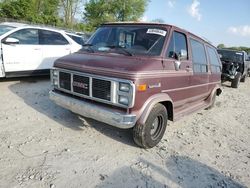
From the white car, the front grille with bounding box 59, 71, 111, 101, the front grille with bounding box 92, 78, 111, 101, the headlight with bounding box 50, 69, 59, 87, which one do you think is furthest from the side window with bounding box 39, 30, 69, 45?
the front grille with bounding box 92, 78, 111, 101

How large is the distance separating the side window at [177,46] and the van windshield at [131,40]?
8.6 inches

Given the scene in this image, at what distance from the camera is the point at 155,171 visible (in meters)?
3.68

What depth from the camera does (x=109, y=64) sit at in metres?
3.88

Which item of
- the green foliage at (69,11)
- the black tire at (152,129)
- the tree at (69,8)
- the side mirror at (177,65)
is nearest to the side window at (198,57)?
the side mirror at (177,65)

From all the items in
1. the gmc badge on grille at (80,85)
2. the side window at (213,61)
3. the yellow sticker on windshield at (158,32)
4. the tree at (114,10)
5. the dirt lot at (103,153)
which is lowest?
the dirt lot at (103,153)

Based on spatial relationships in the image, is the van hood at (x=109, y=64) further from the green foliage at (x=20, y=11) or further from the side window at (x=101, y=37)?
the green foliage at (x=20, y=11)

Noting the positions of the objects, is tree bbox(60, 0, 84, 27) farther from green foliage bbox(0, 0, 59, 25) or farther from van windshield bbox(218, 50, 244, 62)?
van windshield bbox(218, 50, 244, 62)

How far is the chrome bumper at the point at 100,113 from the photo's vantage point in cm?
366

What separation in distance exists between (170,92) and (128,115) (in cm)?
115

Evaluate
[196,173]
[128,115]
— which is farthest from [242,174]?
[128,115]

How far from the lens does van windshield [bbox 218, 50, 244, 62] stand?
12938 millimetres

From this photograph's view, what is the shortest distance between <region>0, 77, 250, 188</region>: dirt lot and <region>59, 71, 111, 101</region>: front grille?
835 mm

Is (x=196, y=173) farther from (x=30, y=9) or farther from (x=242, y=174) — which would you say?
(x=30, y=9)

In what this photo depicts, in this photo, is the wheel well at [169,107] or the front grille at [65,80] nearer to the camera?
the front grille at [65,80]
